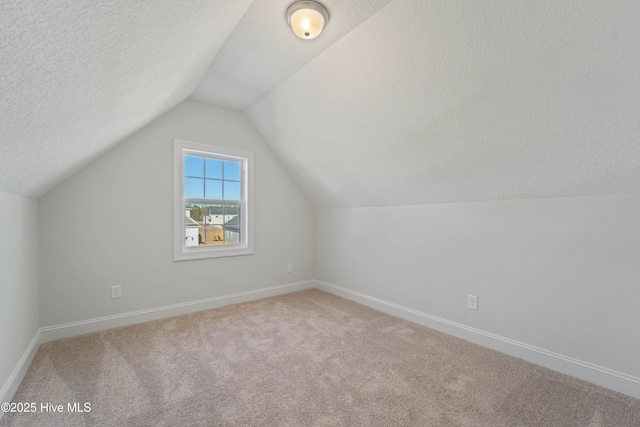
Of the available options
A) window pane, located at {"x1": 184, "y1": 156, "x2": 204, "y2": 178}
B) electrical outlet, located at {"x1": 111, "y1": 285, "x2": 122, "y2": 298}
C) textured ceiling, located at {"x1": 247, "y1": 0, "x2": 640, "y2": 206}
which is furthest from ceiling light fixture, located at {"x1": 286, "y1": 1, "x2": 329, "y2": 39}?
electrical outlet, located at {"x1": 111, "y1": 285, "x2": 122, "y2": 298}

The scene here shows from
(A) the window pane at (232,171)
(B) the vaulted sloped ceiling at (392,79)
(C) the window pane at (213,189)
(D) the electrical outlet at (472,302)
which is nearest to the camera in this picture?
→ (B) the vaulted sloped ceiling at (392,79)

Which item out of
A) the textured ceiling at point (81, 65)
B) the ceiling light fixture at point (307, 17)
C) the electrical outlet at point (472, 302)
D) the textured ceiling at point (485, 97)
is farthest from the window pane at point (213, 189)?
the electrical outlet at point (472, 302)

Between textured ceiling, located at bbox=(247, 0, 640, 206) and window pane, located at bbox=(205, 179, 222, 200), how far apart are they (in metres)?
1.34

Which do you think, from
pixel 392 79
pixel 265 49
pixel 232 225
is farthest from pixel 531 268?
pixel 232 225

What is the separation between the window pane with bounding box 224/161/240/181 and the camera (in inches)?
139

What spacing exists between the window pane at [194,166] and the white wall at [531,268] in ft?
7.13

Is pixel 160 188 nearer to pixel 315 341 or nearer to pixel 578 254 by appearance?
pixel 315 341

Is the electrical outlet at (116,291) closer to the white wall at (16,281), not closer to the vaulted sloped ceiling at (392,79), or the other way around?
the white wall at (16,281)

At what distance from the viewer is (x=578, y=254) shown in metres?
1.93

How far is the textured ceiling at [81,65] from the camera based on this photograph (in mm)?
708

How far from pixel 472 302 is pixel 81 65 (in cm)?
290

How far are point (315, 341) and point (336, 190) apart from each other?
5.84ft

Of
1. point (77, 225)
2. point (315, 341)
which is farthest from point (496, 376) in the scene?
point (77, 225)

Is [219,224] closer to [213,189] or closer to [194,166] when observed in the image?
[213,189]
